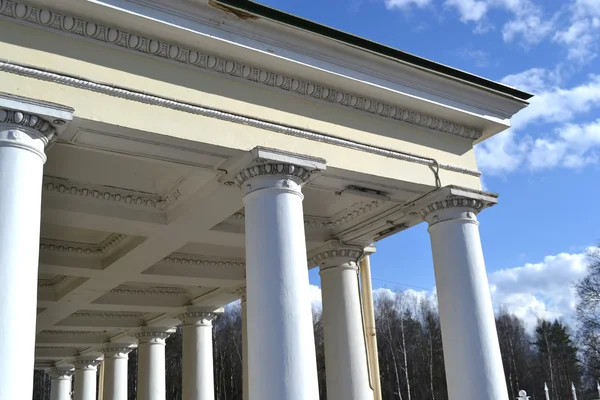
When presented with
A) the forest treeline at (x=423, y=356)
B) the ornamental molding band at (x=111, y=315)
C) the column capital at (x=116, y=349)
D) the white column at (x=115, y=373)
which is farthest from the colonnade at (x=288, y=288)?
the forest treeline at (x=423, y=356)

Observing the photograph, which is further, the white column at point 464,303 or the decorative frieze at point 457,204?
the decorative frieze at point 457,204

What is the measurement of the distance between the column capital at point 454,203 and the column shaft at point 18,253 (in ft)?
27.5

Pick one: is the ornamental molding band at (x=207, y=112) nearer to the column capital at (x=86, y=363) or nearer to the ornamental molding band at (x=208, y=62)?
the ornamental molding band at (x=208, y=62)

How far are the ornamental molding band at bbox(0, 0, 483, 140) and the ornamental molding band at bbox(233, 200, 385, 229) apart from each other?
8.54ft

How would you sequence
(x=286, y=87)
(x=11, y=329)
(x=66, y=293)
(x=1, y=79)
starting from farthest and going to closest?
(x=66, y=293) → (x=286, y=87) → (x=1, y=79) → (x=11, y=329)

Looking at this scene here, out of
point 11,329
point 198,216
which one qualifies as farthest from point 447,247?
point 11,329

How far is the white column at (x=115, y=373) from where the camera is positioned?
92.9 feet

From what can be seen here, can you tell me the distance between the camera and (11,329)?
8.20 m

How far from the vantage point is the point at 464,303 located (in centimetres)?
1342

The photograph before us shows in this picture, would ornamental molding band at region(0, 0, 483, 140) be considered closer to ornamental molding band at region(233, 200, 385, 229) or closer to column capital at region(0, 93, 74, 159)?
column capital at region(0, 93, 74, 159)

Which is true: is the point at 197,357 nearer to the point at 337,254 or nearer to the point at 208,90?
the point at 337,254

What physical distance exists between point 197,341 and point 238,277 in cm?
364

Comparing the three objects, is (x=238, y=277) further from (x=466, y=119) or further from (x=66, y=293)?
(x=466, y=119)

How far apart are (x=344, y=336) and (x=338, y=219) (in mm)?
3083
